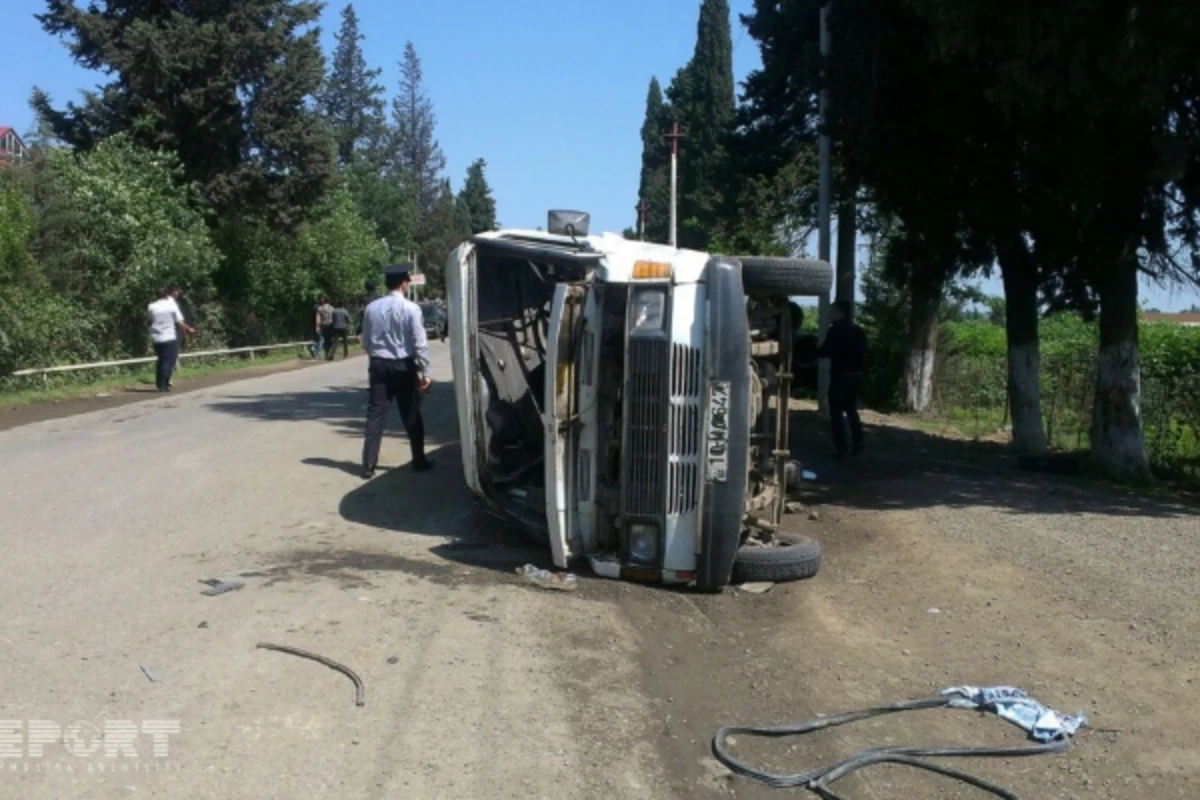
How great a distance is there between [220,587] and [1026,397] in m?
11.0

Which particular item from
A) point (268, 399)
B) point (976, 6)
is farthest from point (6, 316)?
point (976, 6)

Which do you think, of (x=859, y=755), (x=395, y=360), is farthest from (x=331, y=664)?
(x=395, y=360)

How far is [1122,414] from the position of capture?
12570mm

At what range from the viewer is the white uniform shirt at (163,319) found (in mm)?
18781

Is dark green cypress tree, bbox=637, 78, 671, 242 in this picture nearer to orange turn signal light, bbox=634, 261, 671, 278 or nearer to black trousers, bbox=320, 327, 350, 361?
black trousers, bbox=320, 327, 350, 361

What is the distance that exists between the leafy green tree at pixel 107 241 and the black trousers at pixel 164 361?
21.5 ft

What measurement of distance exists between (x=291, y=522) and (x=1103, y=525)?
6407 mm

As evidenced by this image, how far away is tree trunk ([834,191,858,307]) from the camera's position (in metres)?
21.1

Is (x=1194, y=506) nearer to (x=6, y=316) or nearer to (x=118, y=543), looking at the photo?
(x=118, y=543)

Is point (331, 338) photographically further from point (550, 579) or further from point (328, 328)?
point (550, 579)

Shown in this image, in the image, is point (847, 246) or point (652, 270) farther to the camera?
point (847, 246)

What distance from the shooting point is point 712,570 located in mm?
6918

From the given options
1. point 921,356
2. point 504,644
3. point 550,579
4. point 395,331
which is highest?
point 395,331

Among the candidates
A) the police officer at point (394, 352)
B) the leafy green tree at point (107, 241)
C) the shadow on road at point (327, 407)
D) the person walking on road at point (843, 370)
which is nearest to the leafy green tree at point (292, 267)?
the leafy green tree at point (107, 241)
